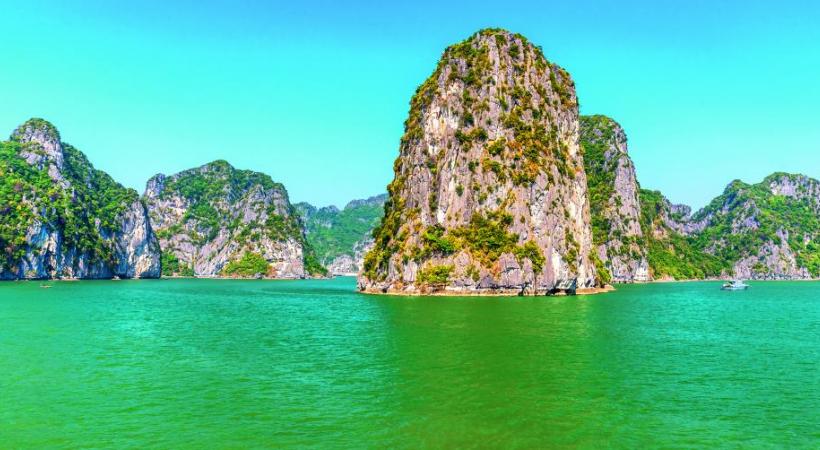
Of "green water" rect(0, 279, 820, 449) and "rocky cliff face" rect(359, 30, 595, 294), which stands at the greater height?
"rocky cliff face" rect(359, 30, 595, 294)

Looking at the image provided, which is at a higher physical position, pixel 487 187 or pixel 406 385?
pixel 487 187

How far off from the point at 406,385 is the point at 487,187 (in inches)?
3712

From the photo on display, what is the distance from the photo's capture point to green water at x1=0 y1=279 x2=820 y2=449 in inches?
897

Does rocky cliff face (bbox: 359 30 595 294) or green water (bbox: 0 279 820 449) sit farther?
rocky cliff face (bbox: 359 30 595 294)

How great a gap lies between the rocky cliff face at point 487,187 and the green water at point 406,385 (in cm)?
5716

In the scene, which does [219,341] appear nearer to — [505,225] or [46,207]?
[505,225]

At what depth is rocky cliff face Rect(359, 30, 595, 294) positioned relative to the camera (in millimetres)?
116750

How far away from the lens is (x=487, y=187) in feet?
400

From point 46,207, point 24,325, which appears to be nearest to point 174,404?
point 24,325

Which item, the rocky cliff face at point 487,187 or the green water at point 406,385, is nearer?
the green water at point 406,385

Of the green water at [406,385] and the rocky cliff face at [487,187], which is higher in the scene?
the rocky cliff face at [487,187]

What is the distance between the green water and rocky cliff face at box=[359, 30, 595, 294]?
188 feet

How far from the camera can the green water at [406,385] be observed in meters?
22.8

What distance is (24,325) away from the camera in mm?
56750
